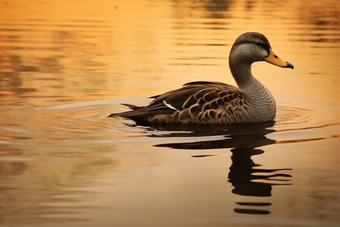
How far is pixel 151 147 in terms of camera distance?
7.49m

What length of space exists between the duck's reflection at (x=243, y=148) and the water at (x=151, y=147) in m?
0.01

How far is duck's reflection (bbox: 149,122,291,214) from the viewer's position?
5719 millimetres

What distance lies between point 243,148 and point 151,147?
1109mm

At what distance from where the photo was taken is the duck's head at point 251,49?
31.1ft

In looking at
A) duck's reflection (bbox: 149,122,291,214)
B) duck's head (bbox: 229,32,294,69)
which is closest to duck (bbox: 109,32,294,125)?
duck's head (bbox: 229,32,294,69)

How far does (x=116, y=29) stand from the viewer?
2222 centimetres

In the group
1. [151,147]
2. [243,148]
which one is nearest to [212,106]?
[243,148]

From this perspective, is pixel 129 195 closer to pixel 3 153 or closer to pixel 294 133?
pixel 3 153

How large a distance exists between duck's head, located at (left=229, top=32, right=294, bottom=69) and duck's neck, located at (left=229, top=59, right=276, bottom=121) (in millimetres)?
99

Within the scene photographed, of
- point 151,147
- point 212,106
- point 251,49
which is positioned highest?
point 251,49

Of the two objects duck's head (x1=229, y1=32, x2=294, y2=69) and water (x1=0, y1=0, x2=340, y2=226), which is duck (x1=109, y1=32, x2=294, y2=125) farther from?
water (x1=0, y1=0, x2=340, y2=226)

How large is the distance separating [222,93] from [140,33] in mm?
12099

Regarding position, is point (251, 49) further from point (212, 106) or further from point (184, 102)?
point (184, 102)

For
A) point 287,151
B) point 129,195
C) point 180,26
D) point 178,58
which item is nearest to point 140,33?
point 180,26
